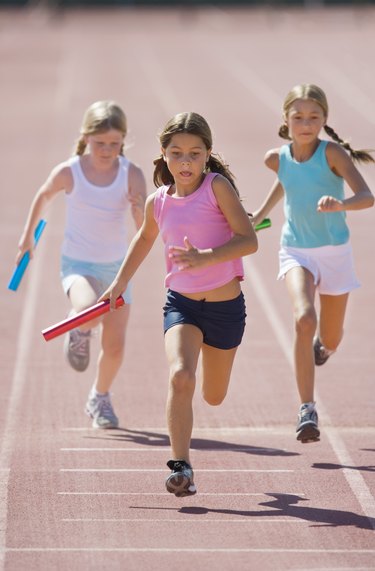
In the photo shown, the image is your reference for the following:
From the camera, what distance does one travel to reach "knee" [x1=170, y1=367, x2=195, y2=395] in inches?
276

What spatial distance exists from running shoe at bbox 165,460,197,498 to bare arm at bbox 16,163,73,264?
2.54 metres

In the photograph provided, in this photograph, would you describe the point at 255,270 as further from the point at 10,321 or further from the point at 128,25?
the point at 128,25

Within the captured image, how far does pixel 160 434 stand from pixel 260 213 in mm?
1535

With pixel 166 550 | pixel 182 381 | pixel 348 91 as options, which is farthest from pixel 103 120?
pixel 348 91

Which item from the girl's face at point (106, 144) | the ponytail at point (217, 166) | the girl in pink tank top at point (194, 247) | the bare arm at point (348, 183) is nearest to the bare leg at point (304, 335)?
the bare arm at point (348, 183)

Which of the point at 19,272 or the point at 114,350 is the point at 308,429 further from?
the point at 19,272

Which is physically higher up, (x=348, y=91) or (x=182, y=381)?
(x=348, y=91)

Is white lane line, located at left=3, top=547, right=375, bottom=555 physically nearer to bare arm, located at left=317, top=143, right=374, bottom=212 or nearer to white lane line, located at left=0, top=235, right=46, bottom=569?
white lane line, located at left=0, top=235, right=46, bottom=569

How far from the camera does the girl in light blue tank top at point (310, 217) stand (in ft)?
26.9

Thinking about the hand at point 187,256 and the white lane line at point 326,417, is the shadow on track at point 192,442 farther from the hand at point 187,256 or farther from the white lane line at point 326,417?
the hand at point 187,256

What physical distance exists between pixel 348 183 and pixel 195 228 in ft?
4.38

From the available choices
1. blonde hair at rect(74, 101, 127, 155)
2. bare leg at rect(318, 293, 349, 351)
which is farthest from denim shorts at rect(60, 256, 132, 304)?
bare leg at rect(318, 293, 349, 351)

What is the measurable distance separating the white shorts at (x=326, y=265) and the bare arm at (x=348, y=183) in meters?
0.45

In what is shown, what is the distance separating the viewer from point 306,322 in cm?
812
